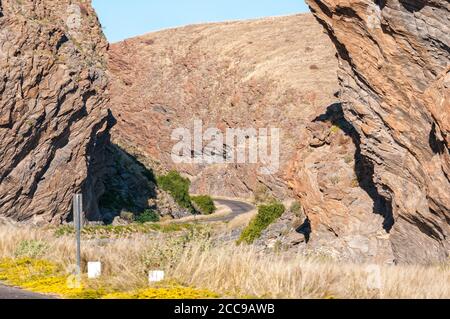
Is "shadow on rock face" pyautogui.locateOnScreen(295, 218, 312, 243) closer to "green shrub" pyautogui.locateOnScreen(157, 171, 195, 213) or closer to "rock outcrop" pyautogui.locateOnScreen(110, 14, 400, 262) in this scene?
"rock outcrop" pyautogui.locateOnScreen(110, 14, 400, 262)

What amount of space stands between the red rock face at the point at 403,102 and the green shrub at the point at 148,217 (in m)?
31.1

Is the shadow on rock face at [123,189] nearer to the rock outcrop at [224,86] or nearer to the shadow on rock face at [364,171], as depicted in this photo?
the rock outcrop at [224,86]

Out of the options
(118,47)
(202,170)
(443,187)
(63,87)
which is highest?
(118,47)

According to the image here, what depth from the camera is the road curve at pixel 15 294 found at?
12930mm

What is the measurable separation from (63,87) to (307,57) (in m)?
67.9

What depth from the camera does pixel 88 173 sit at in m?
53.2

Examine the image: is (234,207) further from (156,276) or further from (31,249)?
(156,276)

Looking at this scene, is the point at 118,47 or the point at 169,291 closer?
the point at 169,291

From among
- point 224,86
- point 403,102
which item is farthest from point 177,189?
point 403,102

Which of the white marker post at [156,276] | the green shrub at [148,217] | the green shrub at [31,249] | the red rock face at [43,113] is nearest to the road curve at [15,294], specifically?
the white marker post at [156,276]

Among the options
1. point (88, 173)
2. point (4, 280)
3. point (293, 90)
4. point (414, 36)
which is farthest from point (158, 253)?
point (293, 90)

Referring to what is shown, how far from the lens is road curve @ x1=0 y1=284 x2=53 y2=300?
1293 cm

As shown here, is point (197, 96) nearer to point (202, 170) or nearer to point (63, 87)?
point (202, 170)

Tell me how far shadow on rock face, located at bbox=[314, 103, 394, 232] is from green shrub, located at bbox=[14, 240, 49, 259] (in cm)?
1630
